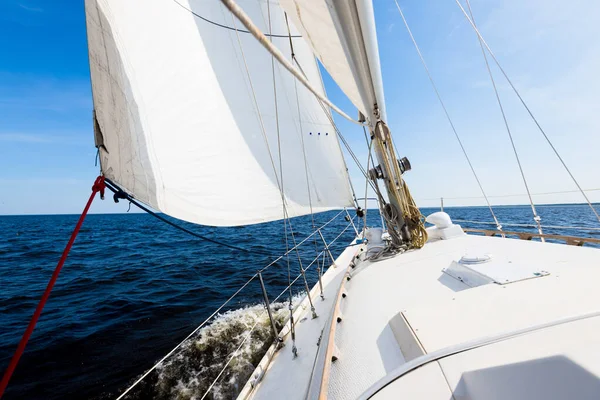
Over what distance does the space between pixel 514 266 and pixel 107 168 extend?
2.75 metres

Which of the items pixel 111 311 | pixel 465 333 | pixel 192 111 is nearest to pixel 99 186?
pixel 192 111

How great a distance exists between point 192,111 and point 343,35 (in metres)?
1.45

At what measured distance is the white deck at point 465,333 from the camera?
797mm

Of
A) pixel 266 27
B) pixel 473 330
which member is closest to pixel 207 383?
pixel 473 330

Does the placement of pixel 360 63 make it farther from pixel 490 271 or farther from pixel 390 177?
pixel 490 271

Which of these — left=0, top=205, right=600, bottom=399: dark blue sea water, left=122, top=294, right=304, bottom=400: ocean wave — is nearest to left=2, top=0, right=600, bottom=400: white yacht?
left=122, top=294, right=304, bottom=400: ocean wave

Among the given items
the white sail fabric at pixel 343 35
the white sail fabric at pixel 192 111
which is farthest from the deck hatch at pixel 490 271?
A: the white sail fabric at pixel 343 35

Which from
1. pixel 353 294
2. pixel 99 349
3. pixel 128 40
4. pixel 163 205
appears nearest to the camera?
pixel 128 40

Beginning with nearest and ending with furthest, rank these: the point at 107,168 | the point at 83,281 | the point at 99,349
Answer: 1. the point at 107,168
2. the point at 99,349
3. the point at 83,281

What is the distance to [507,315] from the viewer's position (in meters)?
1.18

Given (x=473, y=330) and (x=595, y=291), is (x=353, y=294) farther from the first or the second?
(x=595, y=291)

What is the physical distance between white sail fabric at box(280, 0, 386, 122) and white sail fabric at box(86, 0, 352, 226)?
1.98ft

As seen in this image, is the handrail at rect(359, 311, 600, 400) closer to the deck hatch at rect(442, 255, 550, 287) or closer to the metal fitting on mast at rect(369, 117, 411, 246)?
the deck hatch at rect(442, 255, 550, 287)

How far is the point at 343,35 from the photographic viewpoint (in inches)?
67.2
